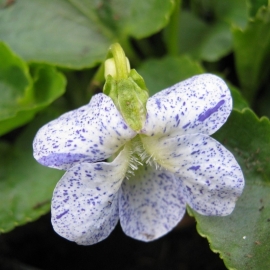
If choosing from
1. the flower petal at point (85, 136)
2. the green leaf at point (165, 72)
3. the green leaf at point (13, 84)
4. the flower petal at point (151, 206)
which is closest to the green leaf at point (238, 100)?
the green leaf at point (165, 72)

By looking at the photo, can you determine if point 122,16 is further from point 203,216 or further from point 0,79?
point 203,216

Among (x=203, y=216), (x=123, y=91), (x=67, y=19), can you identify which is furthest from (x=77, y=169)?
(x=67, y=19)

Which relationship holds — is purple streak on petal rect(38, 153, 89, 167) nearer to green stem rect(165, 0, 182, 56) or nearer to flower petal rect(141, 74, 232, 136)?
flower petal rect(141, 74, 232, 136)

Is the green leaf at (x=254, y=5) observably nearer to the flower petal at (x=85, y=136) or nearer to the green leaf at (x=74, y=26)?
the green leaf at (x=74, y=26)

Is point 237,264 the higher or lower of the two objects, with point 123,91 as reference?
lower

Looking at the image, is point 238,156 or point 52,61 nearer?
point 238,156

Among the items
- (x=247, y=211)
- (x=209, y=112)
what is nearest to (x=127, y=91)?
(x=209, y=112)
